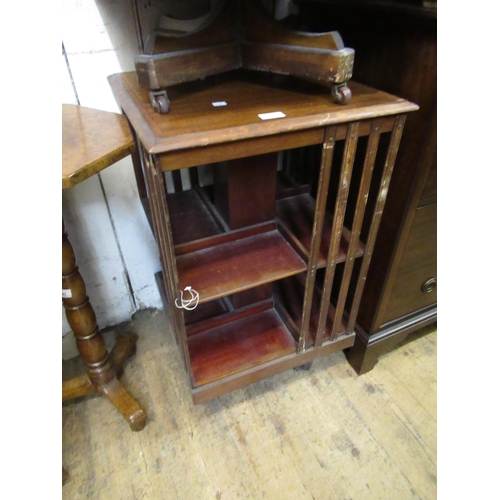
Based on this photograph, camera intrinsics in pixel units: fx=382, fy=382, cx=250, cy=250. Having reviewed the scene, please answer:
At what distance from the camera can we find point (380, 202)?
93cm

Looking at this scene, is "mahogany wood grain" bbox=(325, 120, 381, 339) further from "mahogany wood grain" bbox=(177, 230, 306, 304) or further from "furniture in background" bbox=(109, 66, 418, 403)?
"mahogany wood grain" bbox=(177, 230, 306, 304)

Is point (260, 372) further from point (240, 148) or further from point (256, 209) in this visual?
point (240, 148)

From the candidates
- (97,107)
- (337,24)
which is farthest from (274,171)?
(97,107)

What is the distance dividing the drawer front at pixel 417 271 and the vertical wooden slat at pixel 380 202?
0.38ft

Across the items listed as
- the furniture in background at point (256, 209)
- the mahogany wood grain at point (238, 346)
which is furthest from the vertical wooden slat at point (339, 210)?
the mahogany wood grain at point (238, 346)

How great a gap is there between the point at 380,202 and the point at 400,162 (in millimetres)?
112

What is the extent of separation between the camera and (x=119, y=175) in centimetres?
122

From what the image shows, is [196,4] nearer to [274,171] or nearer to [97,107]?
[97,107]

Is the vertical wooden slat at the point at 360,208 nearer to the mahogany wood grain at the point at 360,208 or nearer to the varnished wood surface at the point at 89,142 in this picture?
the mahogany wood grain at the point at 360,208

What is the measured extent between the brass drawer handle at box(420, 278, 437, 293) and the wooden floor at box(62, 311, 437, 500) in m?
0.34

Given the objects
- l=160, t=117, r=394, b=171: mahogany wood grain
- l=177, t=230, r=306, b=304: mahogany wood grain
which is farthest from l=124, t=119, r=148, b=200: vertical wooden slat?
l=160, t=117, r=394, b=171: mahogany wood grain

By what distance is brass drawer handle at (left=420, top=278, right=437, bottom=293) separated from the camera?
3.95 ft

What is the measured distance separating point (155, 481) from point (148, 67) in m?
1.07

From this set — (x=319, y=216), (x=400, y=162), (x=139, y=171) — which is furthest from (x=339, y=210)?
(x=139, y=171)
